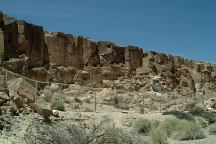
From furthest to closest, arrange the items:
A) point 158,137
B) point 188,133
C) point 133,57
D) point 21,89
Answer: point 133,57 < point 188,133 < point 21,89 < point 158,137

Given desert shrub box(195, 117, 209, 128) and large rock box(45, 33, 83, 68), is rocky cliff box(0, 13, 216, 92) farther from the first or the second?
desert shrub box(195, 117, 209, 128)

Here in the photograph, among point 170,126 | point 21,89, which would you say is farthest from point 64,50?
point 21,89

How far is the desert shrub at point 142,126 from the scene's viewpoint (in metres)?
21.5

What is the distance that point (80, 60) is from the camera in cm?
4794

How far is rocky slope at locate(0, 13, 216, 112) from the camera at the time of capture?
40438 millimetres

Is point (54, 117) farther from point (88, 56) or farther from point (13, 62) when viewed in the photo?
point (88, 56)

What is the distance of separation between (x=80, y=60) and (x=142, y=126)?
86.7 ft

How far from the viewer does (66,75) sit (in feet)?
147

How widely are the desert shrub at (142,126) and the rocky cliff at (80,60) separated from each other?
18.5m

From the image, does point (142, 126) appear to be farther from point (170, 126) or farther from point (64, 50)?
Answer: point (64, 50)

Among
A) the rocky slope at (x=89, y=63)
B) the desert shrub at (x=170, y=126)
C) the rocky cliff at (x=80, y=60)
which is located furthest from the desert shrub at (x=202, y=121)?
the rocky cliff at (x=80, y=60)

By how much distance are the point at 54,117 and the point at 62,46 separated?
26.8 meters

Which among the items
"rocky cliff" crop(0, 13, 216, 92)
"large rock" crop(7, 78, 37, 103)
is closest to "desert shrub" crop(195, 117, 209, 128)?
"large rock" crop(7, 78, 37, 103)

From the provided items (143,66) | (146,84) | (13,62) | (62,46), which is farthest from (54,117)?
(143,66)
